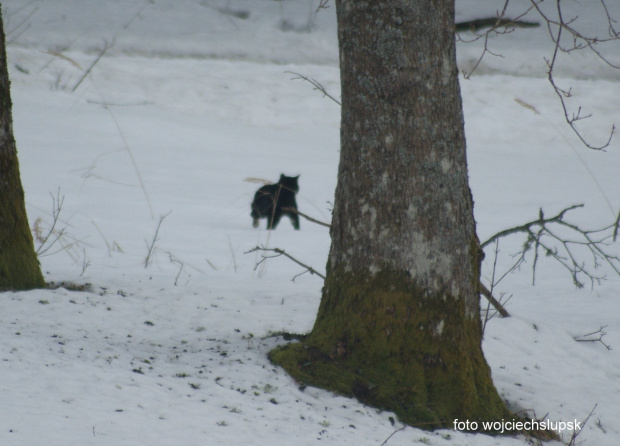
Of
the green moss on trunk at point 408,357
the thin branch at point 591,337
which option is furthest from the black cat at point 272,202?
the green moss on trunk at point 408,357

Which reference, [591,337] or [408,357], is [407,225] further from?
[591,337]

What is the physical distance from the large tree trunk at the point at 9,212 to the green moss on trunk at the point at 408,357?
1574 mm

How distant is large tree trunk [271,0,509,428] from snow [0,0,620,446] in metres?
0.16

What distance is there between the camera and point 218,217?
6.90 meters

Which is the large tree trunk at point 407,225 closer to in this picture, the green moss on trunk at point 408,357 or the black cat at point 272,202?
the green moss on trunk at point 408,357

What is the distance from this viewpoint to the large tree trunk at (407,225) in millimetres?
2379

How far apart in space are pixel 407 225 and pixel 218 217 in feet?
15.4

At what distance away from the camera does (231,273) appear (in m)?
4.85

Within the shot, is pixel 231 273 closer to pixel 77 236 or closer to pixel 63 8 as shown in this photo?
pixel 77 236

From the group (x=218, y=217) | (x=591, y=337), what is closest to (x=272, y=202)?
(x=218, y=217)

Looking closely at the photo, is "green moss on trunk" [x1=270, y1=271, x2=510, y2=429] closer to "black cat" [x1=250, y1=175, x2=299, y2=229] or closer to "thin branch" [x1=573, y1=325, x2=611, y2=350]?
"thin branch" [x1=573, y1=325, x2=611, y2=350]

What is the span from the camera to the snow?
87.0 inches

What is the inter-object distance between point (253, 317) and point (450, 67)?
5.58 ft

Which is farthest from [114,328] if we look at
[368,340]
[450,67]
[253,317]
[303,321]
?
[450,67]
